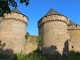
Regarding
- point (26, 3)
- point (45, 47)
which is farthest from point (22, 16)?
point (26, 3)

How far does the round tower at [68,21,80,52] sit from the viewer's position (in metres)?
30.9

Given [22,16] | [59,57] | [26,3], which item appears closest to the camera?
[26,3]

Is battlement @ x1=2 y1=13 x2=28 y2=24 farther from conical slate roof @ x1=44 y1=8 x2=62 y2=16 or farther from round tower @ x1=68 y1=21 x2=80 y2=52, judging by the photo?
round tower @ x1=68 y1=21 x2=80 y2=52

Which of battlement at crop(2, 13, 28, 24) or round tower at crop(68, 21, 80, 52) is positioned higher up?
battlement at crop(2, 13, 28, 24)

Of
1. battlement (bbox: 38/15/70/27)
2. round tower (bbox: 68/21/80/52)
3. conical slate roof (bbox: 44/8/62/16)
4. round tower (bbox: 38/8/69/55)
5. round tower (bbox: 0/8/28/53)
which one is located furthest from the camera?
round tower (bbox: 68/21/80/52)

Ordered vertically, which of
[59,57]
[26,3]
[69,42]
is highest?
[26,3]

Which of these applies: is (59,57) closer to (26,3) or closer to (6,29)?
(6,29)

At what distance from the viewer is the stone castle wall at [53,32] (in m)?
27.6

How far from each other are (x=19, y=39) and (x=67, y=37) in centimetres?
766

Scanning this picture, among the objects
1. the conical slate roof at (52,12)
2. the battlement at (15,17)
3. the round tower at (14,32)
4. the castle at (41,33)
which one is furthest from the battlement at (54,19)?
the round tower at (14,32)

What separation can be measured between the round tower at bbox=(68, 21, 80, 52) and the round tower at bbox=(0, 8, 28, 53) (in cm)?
761

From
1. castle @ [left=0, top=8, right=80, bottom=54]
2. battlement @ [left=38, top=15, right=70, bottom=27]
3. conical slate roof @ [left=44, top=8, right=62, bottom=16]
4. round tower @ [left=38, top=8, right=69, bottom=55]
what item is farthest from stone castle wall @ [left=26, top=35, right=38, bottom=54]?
conical slate roof @ [left=44, top=8, right=62, bottom=16]

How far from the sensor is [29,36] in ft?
99.7

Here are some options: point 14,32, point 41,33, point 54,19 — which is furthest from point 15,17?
point 54,19
